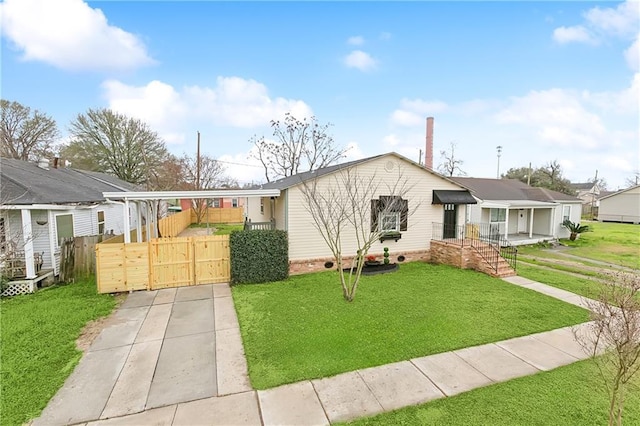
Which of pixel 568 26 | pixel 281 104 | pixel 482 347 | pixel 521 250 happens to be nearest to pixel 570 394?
pixel 482 347

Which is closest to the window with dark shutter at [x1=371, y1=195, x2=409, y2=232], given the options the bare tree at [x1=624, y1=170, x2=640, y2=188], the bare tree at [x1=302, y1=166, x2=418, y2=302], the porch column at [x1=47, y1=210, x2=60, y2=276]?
the bare tree at [x1=302, y1=166, x2=418, y2=302]

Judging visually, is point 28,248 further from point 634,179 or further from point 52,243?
point 634,179

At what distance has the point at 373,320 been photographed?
670 centimetres

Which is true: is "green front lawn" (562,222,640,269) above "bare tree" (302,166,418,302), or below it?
below

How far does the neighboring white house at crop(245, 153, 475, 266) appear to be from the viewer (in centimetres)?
1073

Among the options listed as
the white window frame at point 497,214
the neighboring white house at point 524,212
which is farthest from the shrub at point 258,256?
the white window frame at point 497,214

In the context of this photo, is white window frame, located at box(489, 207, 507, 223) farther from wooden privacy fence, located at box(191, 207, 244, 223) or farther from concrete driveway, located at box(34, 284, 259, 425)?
wooden privacy fence, located at box(191, 207, 244, 223)

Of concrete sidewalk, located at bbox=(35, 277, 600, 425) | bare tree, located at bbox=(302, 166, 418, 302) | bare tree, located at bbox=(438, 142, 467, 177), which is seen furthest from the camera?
bare tree, located at bbox=(438, 142, 467, 177)

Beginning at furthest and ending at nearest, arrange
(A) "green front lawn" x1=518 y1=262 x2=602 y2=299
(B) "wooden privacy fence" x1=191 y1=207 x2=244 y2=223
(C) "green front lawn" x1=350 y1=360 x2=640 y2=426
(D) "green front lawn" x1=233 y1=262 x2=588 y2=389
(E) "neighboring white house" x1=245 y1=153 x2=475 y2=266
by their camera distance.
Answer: (B) "wooden privacy fence" x1=191 y1=207 x2=244 y2=223 < (E) "neighboring white house" x1=245 y1=153 x2=475 y2=266 < (A) "green front lawn" x1=518 y1=262 x2=602 y2=299 < (D) "green front lawn" x1=233 y1=262 x2=588 y2=389 < (C) "green front lawn" x1=350 y1=360 x2=640 y2=426

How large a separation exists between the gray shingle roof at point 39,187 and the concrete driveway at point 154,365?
221 inches

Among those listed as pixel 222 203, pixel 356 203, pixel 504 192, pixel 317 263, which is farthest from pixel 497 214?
pixel 222 203

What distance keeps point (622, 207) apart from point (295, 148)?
36931 mm

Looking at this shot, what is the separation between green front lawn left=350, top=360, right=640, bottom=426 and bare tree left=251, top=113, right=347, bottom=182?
19.0m

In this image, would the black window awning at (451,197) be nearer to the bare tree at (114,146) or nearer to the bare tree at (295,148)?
the bare tree at (295,148)
